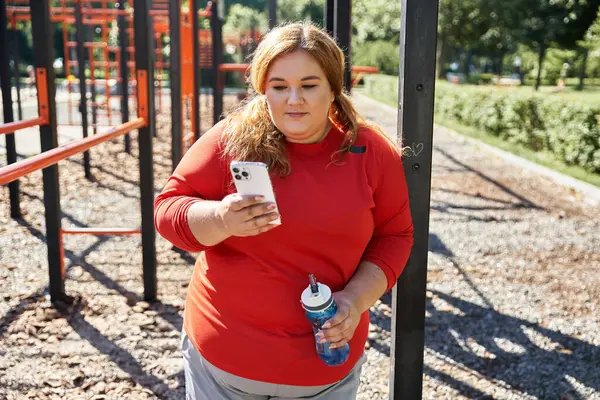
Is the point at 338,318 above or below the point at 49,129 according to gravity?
below

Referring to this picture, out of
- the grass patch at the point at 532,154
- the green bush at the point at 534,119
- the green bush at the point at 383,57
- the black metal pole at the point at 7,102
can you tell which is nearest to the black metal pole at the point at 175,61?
the black metal pole at the point at 7,102

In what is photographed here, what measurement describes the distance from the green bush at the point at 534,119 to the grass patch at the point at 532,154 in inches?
3.8

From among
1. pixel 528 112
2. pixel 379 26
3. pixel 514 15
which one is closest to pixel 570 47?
pixel 514 15

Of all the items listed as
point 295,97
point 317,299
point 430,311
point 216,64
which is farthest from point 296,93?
point 216,64

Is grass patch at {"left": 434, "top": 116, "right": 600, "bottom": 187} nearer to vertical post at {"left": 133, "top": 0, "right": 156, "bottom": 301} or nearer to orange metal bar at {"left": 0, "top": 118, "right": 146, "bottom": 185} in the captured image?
vertical post at {"left": 133, "top": 0, "right": 156, "bottom": 301}

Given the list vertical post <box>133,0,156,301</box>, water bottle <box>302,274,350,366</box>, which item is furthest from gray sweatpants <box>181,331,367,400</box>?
vertical post <box>133,0,156,301</box>

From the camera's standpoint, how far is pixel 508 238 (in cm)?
595

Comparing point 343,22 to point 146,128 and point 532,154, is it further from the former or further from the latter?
point 532,154

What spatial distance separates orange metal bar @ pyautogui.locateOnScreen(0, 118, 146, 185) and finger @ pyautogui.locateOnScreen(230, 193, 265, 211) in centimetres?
94

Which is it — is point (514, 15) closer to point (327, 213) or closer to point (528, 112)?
point (528, 112)

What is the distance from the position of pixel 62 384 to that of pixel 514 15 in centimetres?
2980

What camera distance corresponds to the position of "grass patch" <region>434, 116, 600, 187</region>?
8648 millimetres

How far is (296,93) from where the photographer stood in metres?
1.62

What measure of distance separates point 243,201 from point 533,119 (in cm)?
1050
